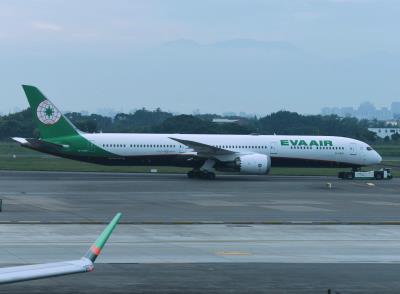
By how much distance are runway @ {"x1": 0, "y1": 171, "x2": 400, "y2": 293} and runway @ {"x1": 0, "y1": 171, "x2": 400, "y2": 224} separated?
61 mm

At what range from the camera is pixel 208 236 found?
30250mm

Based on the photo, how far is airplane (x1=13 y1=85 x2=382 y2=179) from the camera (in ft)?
202

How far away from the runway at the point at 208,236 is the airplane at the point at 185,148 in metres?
6.16

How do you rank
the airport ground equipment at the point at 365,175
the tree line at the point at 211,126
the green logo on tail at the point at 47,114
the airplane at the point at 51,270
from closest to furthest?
the airplane at the point at 51,270
the green logo on tail at the point at 47,114
the airport ground equipment at the point at 365,175
the tree line at the point at 211,126

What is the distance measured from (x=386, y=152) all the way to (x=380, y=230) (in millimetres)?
84886

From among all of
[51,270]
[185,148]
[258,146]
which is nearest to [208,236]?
[51,270]

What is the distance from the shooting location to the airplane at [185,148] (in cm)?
6147

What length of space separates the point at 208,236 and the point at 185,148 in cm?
3319

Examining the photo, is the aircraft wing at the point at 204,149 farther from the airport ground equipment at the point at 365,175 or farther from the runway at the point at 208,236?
the airport ground equipment at the point at 365,175

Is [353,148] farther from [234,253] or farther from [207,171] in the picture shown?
[234,253]

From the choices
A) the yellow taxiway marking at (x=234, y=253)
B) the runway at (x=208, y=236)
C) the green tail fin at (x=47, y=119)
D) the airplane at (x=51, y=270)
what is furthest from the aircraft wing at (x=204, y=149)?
the airplane at (x=51, y=270)

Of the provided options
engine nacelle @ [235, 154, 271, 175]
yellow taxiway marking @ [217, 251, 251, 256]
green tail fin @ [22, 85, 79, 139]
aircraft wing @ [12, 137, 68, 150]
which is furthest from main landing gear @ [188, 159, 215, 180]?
yellow taxiway marking @ [217, 251, 251, 256]

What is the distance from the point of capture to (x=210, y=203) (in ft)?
144

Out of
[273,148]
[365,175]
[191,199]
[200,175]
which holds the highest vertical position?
[273,148]
